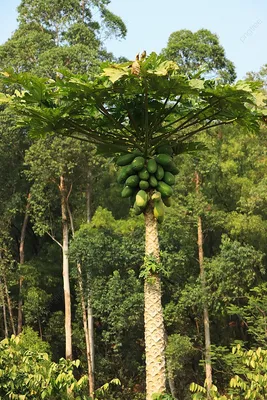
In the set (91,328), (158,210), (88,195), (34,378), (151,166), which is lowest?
(34,378)

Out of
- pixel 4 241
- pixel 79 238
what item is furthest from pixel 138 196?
pixel 4 241

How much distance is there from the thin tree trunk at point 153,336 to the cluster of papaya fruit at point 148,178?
218 mm

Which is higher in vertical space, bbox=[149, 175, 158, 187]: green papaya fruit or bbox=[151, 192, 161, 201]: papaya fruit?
bbox=[149, 175, 158, 187]: green papaya fruit

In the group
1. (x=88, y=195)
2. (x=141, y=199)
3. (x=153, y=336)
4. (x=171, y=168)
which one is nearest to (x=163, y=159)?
(x=171, y=168)

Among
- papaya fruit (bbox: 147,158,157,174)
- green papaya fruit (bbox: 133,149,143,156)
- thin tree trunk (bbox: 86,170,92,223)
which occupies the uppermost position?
thin tree trunk (bbox: 86,170,92,223)

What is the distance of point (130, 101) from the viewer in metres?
4.44

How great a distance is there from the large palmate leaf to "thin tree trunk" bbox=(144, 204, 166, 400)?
35.0 inches

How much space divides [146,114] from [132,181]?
0.54 m

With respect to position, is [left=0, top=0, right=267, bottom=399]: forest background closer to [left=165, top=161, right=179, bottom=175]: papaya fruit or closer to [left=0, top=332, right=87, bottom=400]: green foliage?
[left=0, top=332, right=87, bottom=400]: green foliage

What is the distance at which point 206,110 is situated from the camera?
4.57m

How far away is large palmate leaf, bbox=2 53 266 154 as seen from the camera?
3.85 m

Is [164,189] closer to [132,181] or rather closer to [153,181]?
[153,181]

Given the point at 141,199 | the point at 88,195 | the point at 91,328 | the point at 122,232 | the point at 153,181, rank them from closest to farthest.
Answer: the point at 141,199, the point at 153,181, the point at 122,232, the point at 91,328, the point at 88,195

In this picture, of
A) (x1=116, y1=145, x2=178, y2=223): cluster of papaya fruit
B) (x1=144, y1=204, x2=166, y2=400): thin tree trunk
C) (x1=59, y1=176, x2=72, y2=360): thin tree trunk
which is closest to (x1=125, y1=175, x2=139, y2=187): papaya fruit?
→ (x1=116, y1=145, x2=178, y2=223): cluster of papaya fruit
